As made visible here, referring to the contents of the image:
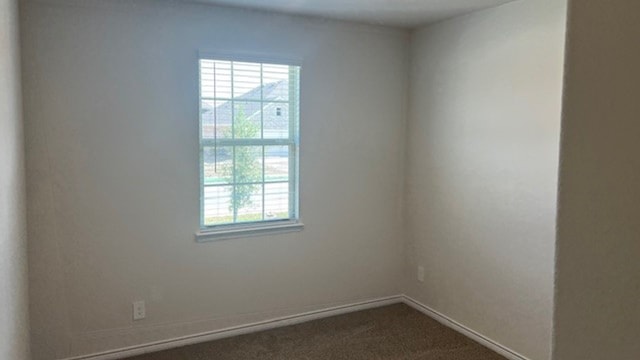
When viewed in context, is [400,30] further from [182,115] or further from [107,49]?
[107,49]

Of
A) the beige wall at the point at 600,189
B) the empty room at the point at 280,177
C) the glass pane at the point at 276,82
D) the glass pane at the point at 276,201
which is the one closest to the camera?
the beige wall at the point at 600,189

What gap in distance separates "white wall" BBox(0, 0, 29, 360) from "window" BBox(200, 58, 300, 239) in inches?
42.9

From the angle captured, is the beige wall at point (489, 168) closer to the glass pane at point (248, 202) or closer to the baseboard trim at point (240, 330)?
the baseboard trim at point (240, 330)

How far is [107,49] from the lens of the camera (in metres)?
2.89

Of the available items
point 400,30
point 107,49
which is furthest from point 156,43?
point 400,30

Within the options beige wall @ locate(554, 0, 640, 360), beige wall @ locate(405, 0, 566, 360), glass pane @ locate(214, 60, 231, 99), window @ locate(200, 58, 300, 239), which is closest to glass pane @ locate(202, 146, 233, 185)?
window @ locate(200, 58, 300, 239)

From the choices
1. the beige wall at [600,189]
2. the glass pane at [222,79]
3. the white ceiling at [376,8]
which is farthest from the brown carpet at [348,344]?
the beige wall at [600,189]

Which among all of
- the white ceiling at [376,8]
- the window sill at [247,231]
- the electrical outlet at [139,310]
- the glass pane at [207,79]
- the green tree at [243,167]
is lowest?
the electrical outlet at [139,310]

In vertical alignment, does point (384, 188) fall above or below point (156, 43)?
below

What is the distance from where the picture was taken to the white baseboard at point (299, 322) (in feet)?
10.2

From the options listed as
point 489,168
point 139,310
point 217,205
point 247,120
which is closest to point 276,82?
point 247,120

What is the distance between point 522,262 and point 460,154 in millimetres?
911

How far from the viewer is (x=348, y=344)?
3.30m

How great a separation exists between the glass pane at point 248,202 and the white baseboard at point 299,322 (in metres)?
0.81
